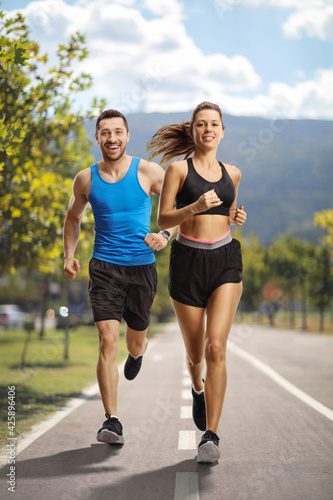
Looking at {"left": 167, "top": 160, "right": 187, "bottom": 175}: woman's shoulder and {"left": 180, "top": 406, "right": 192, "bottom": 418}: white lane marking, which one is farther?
{"left": 180, "top": 406, "right": 192, "bottom": 418}: white lane marking

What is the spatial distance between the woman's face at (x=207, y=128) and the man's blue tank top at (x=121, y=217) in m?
0.55

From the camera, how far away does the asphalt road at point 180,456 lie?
4.34m

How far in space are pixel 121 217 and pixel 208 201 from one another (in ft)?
2.92

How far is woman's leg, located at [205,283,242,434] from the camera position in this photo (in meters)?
5.19

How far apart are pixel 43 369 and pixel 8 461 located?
36.9 feet

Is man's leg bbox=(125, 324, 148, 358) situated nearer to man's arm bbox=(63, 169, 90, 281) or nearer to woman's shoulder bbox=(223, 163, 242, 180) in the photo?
man's arm bbox=(63, 169, 90, 281)

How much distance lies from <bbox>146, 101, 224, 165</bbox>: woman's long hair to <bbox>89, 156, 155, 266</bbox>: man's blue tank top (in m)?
0.29

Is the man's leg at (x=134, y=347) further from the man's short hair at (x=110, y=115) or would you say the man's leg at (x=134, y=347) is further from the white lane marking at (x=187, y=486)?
the man's short hair at (x=110, y=115)

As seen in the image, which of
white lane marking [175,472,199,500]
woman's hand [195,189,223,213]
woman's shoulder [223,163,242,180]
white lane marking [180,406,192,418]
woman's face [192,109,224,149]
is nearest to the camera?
white lane marking [175,472,199,500]

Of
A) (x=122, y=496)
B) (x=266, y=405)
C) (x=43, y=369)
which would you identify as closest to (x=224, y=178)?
(x=122, y=496)

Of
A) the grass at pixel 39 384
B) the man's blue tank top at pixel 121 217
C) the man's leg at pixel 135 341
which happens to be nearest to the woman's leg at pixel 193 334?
the man's leg at pixel 135 341

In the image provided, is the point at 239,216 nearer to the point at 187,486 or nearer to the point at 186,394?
the point at 187,486

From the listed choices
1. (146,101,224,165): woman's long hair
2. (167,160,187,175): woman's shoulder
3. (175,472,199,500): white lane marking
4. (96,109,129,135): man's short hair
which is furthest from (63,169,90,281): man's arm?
(175,472,199,500): white lane marking

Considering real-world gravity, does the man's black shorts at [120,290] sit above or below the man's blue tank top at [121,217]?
below
